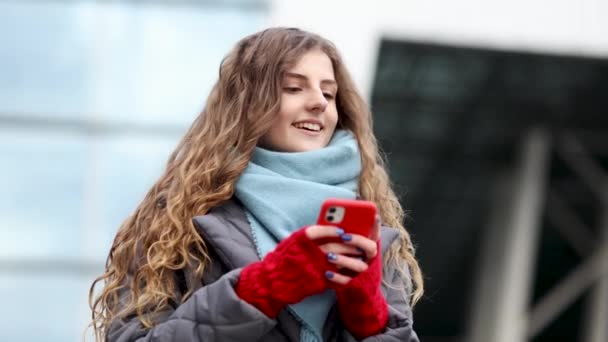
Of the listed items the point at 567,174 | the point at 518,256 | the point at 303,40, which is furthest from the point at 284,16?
the point at 567,174

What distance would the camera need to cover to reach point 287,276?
287cm

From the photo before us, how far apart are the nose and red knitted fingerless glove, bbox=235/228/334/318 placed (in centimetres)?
48

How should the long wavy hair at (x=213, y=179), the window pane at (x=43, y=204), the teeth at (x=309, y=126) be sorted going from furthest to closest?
the window pane at (x=43, y=204)
the teeth at (x=309, y=126)
the long wavy hair at (x=213, y=179)

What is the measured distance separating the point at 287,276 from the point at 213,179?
0.50 meters

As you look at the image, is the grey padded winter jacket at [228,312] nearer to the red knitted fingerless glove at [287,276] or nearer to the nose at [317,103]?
the red knitted fingerless glove at [287,276]

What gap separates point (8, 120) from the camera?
12.1m

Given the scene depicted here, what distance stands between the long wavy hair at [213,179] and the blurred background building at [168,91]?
24.9 ft

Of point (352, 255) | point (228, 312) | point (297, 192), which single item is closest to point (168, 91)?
point (297, 192)

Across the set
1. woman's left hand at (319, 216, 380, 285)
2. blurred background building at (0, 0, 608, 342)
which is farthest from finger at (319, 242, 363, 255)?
blurred background building at (0, 0, 608, 342)

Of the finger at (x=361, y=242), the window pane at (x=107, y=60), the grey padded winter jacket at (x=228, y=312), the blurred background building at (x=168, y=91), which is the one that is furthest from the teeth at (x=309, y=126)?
the window pane at (x=107, y=60)

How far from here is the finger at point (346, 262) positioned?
2.83 m

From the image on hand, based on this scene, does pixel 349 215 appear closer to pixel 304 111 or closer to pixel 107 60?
pixel 304 111

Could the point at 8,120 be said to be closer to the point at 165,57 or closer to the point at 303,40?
the point at 165,57

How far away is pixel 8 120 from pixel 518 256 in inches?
471
